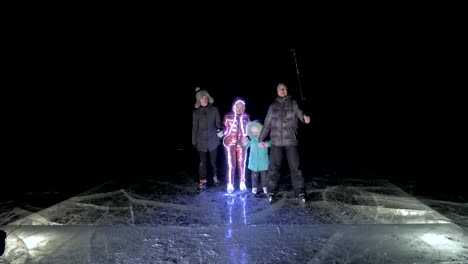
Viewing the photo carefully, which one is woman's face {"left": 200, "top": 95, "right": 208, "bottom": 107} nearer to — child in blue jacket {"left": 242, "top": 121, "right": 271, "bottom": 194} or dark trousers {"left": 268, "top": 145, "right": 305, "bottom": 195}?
child in blue jacket {"left": 242, "top": 121, "right": 271, "bottom": 194}

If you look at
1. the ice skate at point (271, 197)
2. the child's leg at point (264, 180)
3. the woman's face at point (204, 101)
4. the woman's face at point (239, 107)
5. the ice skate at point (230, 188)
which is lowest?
the ice skate at point (271, 197)

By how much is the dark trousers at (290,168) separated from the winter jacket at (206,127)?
1286mm

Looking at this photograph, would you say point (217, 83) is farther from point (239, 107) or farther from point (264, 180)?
point (264, 180)

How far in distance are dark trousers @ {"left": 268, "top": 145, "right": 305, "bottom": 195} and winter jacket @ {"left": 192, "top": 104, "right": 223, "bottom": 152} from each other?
1.29m

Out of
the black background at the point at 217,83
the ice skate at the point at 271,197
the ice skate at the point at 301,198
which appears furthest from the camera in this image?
the black background at the point at 217,83

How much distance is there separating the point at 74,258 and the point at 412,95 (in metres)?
21.7

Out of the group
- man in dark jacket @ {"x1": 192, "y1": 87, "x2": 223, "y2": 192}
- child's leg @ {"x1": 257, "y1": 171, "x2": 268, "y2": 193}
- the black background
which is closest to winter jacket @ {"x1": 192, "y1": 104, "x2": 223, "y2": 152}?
man in dark jacket @ {"x1": 192, "y1": 87, "x2": 223, "y2": 192}

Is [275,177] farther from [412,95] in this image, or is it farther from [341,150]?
[412,95]

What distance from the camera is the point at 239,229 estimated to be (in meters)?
4.21

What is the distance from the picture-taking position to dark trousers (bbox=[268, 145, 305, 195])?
5355 mm

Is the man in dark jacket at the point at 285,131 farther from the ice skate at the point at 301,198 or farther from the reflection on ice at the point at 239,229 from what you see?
the reflection on ice at the point at 239,229

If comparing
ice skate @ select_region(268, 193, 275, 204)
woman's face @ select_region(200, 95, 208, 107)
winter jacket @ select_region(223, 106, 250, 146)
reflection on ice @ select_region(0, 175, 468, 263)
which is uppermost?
woman's face @ select_region(200, 95, 208, 107)

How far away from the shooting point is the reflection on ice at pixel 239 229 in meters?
3.50

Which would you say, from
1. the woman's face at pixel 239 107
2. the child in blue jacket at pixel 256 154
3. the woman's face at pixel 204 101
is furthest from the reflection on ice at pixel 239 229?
the woman's face at pixel 204 101
